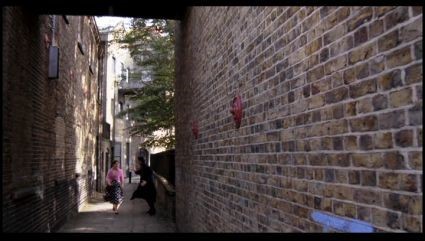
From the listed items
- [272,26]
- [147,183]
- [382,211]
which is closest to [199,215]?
[272,26]

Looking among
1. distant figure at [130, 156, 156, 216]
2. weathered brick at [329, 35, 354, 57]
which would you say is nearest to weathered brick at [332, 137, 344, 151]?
weathered brick at [329, 35, 354, 57]

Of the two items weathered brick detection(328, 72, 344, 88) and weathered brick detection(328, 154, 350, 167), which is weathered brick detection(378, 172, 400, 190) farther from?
weathered brick detection(328, 72, 344, 88)

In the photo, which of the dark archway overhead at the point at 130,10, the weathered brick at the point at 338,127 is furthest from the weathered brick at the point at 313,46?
the dark archway overhead at the point at 130,10

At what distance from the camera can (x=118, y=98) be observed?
32062 mm

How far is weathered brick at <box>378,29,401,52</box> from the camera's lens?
2.08 metres

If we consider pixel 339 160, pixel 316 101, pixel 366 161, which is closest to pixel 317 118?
pixel 316 101

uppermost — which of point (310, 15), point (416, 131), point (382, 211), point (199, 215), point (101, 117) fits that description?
point (101, 117)

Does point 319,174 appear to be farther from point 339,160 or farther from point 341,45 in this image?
point 341,45

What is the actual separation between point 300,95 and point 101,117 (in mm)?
20431

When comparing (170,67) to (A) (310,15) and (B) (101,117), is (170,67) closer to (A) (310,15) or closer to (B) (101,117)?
(B) (101,117)

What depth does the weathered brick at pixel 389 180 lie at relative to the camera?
208 cm

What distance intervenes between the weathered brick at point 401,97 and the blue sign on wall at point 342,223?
1.94ft

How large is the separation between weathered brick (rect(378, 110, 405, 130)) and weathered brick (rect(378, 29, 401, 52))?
28cm

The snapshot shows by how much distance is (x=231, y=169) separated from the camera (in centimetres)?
503
